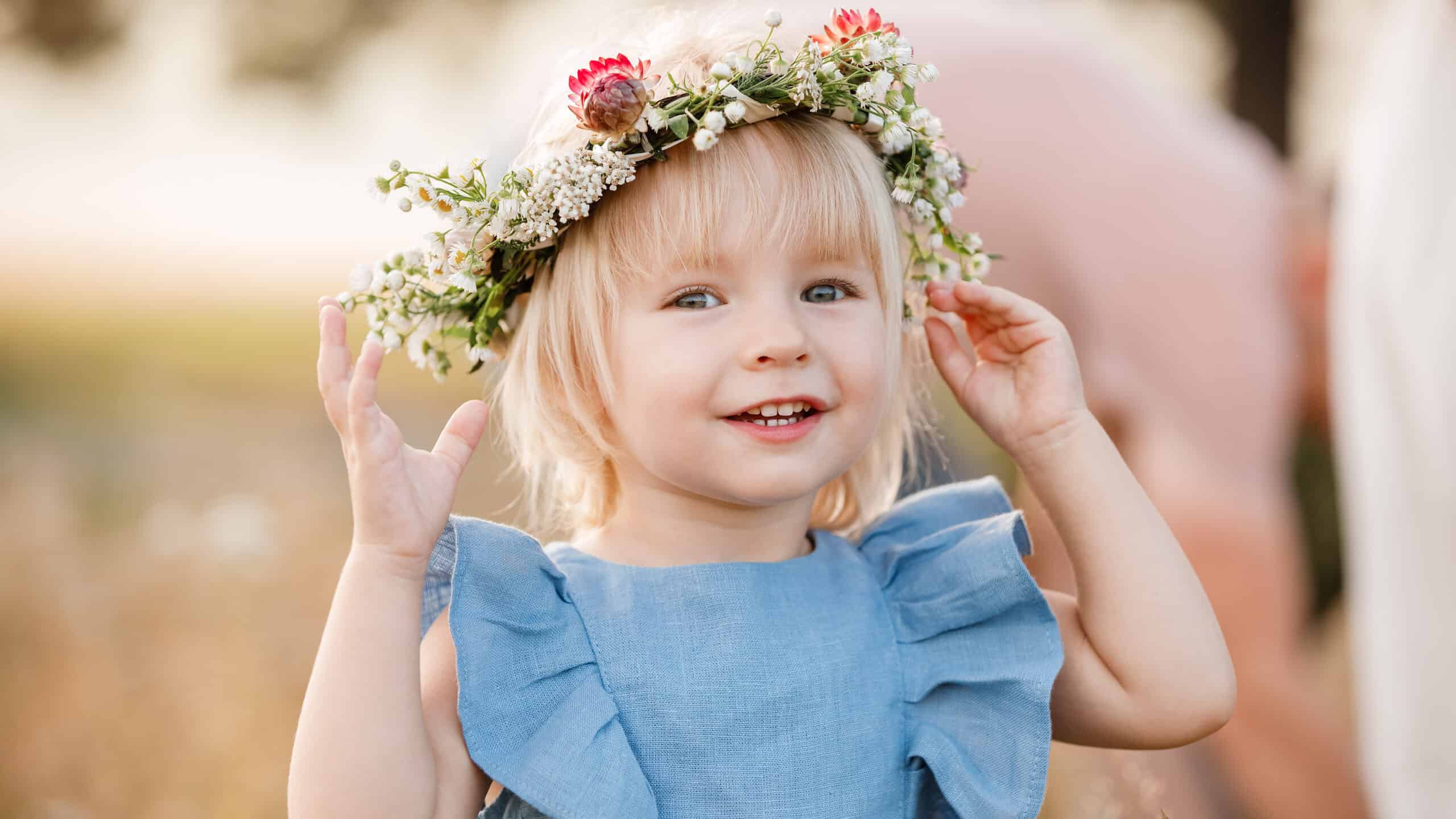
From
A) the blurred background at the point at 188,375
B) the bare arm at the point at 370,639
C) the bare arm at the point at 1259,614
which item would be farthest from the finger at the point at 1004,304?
the blurred background at the point at 188,375

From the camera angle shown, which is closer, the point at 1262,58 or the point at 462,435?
the point at 462,435

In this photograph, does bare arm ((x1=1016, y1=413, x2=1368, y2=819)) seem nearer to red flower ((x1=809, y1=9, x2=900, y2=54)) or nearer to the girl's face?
the girl's face

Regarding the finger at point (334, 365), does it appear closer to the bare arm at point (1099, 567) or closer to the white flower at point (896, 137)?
the white flower at point (896, 137)

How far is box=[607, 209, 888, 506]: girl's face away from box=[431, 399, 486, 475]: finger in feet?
0.57

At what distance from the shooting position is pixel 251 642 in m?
3.06

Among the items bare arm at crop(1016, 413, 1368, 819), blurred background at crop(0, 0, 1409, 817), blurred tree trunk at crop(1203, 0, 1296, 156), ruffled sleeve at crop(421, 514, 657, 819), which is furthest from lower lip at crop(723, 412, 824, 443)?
blurred tree trunk at crop(1203, 0, 1296, 156)

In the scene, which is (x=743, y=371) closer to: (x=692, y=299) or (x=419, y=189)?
(x=692, y=299)

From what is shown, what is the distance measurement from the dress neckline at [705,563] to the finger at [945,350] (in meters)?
0.31

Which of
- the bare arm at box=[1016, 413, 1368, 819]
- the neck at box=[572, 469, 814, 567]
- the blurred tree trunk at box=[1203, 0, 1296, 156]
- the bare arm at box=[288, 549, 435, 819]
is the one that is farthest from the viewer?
the blurred tree trunk at box=[1203, 0, 1296, 156]

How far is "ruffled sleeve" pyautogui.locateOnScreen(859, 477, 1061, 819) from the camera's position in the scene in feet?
4.33

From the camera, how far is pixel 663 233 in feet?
4.26

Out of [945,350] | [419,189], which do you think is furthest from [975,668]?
[419,189]

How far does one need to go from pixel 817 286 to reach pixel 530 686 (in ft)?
A: 1.88

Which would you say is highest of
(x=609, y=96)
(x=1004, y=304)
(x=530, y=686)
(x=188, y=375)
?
(x=609, y=96)
